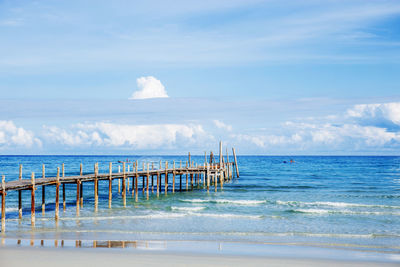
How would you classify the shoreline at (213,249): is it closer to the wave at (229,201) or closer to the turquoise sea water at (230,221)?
the turquoise sea water at (230,221)

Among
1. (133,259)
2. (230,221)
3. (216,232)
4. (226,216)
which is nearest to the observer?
(133,259)

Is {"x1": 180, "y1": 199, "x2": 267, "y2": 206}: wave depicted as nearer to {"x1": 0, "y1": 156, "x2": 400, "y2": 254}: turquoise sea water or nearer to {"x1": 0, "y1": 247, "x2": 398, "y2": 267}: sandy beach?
{"x1": 0, "y1": 156, "x2": 400, "y2": 254}: turquoise sea water

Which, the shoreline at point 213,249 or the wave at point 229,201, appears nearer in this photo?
the shoreline at point 213,249

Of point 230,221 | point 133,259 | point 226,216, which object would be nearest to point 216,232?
point 230,221

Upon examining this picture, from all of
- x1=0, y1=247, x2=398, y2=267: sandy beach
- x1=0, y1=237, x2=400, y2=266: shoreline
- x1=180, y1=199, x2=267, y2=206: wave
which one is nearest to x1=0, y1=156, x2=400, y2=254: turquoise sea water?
x1=180, y1=199, x2=267, y2=206: wave

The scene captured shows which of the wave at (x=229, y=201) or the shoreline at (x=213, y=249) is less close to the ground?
the shoreline at (x=213, y=249)

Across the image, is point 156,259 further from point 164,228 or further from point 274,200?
point 274,200

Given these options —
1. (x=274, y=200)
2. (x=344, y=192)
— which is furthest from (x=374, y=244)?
(x=344, y=192)

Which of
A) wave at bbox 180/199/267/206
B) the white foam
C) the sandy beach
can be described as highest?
the sandy beach

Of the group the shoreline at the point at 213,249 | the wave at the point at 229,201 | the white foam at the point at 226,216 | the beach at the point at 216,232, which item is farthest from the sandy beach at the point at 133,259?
the wave at the point at 229,201

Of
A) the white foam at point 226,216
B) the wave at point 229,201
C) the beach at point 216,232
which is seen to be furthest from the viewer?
the wave at point 229,201

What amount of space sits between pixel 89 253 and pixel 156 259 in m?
2.59

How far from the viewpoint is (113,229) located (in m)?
22.0

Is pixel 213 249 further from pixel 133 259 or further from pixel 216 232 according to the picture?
pixel 216 232
